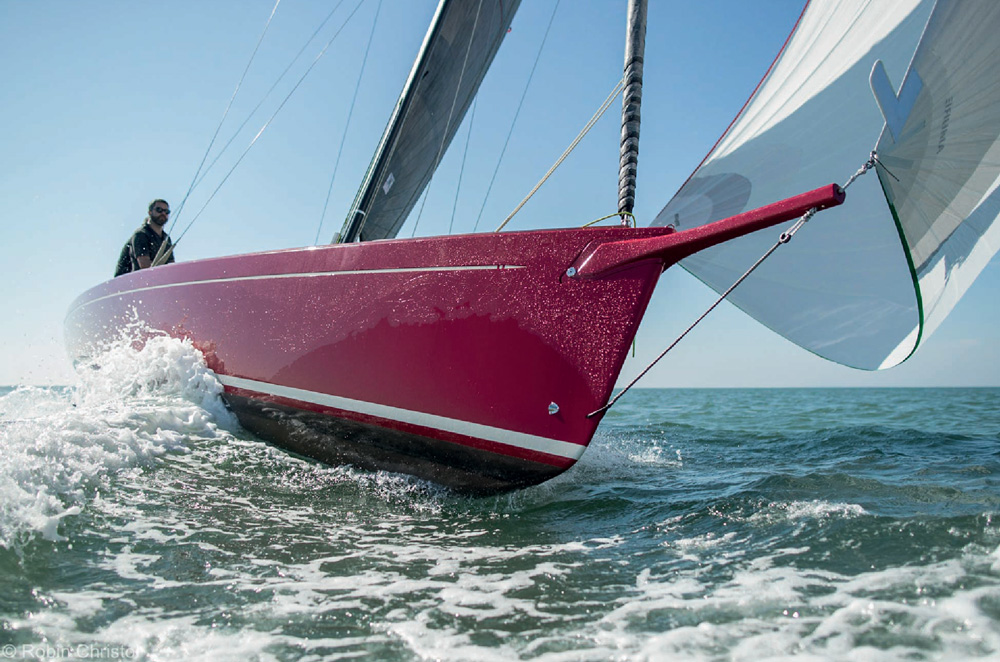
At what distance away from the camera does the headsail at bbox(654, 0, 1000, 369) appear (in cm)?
258

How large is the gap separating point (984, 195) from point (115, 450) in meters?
4.93

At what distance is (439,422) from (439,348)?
402 millimetres

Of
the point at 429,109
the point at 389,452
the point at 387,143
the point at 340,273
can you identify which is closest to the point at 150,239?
the point at 387,143

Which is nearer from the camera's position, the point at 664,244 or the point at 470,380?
the point at 664,244

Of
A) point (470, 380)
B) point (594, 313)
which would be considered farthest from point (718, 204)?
point (470, 380)

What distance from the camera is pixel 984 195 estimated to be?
9.06ft

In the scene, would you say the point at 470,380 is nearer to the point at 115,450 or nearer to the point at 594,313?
the point at 594,313

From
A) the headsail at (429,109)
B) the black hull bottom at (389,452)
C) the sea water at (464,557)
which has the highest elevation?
the headsail at (429,109)

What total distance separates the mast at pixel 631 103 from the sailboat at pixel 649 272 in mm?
11

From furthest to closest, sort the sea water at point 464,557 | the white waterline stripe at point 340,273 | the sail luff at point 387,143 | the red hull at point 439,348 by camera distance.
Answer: the sail luff at point 387,143 < the white waterline stripe at point 340,273 < the red hull at point 439,348 < the sea water at point 464,557

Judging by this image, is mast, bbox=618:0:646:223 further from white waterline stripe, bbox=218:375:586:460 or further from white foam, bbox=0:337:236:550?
white foam, bbox=0:337:236:550

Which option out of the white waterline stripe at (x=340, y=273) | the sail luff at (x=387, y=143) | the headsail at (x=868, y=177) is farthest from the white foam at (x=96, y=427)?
the headsail at (x=868, y=177)

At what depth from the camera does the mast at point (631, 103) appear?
3.02 meters

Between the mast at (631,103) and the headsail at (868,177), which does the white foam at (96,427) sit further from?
the headsail at (868,177)
